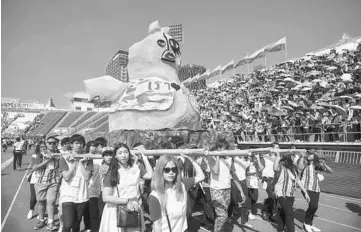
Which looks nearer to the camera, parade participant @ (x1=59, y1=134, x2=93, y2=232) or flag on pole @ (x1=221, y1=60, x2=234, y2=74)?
parade participant @ (x1=59, y1=134, x2=93, y2=232)

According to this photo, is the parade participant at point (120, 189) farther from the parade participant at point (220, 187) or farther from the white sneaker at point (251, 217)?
the white sneaker at point (251, 217)

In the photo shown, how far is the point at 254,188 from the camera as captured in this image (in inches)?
206

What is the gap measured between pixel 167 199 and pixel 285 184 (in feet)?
8.17

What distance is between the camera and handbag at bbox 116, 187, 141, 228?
2.56 metres

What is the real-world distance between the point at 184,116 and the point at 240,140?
29.2 ft

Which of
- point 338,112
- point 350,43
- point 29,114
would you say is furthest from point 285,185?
point 29,114

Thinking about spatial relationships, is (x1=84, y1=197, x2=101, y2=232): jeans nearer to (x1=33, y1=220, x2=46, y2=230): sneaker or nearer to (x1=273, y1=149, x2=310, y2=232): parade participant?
(x1=33, y1=220, x2=46, y2=230): sneaker

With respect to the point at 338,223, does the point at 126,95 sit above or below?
above

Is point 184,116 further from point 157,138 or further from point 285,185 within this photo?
point 285,185

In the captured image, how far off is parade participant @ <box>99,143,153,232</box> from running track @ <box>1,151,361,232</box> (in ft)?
7.73

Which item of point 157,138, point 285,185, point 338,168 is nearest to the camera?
point 285,185

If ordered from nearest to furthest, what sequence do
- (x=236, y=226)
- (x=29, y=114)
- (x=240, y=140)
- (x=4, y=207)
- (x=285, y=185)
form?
1. (x=285, y=185)
2. (x=236, y=226)
3. (x=4, y=207)
4. (x=240, y=140)
5. (x=29, y=114)

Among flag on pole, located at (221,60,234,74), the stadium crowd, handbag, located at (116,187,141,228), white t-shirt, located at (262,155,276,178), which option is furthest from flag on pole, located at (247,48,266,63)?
handbag, located at (116,187,141,228)

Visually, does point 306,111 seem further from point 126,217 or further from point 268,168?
point 126,217
